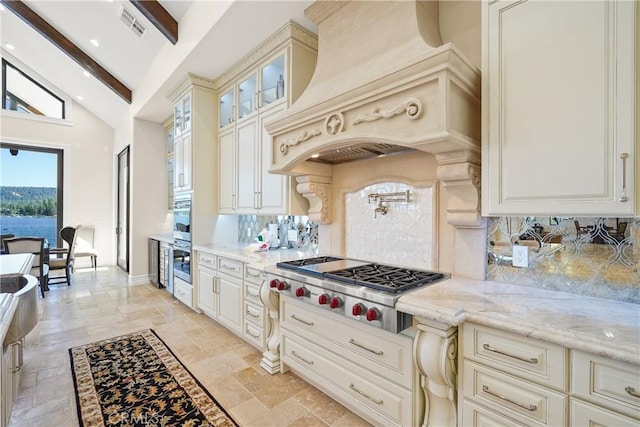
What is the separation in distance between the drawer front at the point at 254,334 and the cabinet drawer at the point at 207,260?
83 centimetres

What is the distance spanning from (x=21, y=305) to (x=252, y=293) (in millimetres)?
1525

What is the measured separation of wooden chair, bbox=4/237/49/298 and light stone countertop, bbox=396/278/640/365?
17.7 feet

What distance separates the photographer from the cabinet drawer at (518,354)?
114 centimetres

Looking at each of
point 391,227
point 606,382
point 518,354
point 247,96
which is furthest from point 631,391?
point 247,96

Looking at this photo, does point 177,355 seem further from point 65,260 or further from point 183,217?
point 65,260

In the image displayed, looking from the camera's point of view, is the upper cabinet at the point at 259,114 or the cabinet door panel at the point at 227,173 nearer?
the upper cabinet at the point at 259,114

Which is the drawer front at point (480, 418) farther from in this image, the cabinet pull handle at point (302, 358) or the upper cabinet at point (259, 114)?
the upper cabinet at point (259, 114)

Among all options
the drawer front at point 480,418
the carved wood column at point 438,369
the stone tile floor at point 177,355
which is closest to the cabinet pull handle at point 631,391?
the drawer front at point 480,418

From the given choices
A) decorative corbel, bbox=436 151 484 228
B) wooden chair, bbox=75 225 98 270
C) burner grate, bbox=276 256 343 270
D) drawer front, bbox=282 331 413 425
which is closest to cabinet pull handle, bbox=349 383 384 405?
drawer front, bbox=282 331 413 425

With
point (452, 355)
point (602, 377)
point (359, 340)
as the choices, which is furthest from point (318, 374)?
point (602, 377)

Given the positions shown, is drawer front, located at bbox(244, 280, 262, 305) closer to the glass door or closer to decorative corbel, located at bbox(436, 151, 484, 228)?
decorative corbel, located at bbox(436, 151, 484, 228)

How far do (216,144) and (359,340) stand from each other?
3221 mm

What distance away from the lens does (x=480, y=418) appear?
1.35 metres

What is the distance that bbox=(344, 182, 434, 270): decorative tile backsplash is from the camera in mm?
2137
